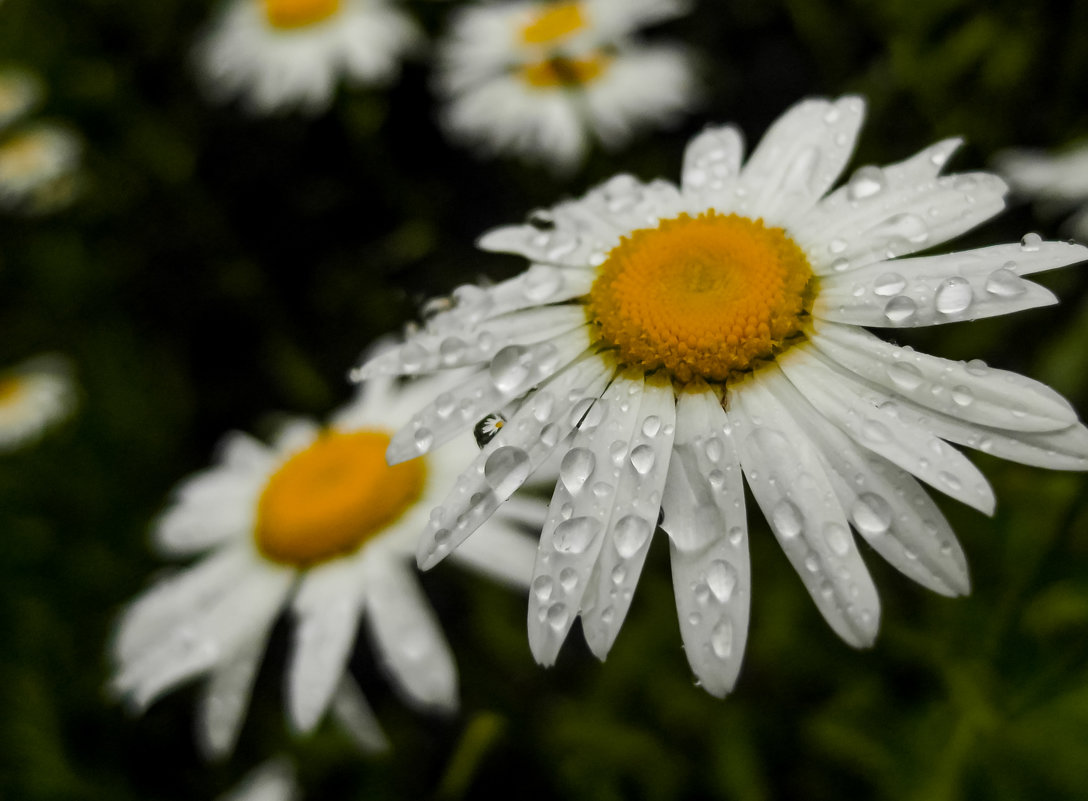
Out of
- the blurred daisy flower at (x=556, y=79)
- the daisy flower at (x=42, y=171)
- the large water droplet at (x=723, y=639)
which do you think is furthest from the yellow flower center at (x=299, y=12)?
the large water droplet at (x=723, y=639)

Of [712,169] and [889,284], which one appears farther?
[712,169]

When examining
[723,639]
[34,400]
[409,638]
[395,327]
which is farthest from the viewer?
[34,400]

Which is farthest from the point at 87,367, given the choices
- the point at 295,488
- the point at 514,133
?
the point at 295,488

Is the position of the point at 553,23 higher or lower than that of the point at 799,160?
higher

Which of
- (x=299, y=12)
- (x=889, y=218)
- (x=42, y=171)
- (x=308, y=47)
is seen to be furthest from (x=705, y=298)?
(x=42, y=171)

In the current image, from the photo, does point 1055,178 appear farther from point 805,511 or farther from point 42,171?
point 42,171

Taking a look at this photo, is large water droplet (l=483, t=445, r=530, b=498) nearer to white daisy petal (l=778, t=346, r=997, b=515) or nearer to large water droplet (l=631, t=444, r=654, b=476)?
large water droplet (l=631, t=444, r=654, b=476)

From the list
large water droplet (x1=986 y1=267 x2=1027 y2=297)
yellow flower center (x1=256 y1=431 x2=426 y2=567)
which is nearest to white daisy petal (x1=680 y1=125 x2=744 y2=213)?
large water droplet (x1=986 y1=267 x2=1027 y2=297)
